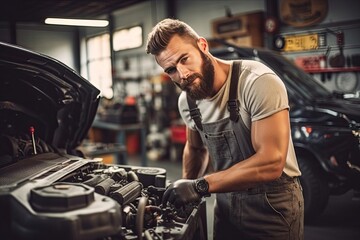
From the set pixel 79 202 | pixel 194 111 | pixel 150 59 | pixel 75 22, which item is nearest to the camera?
pixel 79 202

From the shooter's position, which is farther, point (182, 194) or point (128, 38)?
point (128, 38)

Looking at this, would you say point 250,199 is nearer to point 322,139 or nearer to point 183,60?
point 183,60

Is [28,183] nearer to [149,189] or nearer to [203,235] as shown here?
[149,189]

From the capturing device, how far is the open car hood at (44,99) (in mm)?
1524

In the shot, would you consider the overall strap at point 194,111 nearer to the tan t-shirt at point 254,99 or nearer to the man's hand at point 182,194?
the tan t-shirt at point 254,99

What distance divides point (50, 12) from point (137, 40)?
2995 mm

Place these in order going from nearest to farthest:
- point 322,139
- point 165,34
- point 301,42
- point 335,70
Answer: point 165,34 < point 322,139 < point 335,70 < point 301,42

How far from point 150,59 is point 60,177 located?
7864 mm

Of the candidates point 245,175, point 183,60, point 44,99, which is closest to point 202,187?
point 245,175

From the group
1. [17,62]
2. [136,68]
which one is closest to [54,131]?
[17,62]

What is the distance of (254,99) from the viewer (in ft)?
4.73

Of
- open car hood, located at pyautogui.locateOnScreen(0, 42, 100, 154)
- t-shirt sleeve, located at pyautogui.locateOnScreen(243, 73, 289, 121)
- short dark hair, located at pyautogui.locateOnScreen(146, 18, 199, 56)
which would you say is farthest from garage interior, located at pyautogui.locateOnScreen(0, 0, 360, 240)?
t-shirt sleeve, located at pyautogui.locateOnScreen(243, 73, 289, 121)

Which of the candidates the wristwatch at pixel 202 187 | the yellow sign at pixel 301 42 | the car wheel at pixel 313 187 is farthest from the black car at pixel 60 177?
the yellow sign at pixel 301 42

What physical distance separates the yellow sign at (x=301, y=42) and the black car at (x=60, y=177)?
9.82ft
